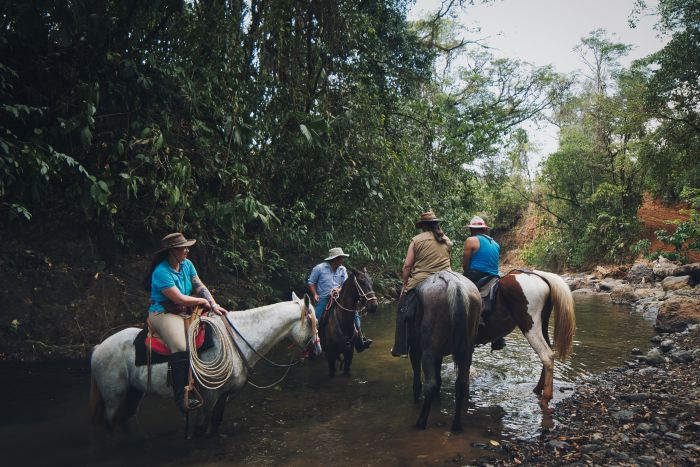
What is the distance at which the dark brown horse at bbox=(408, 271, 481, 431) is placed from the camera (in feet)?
16.4

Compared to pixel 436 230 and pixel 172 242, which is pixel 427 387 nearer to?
pixel 436 230

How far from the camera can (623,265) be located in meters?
24.0

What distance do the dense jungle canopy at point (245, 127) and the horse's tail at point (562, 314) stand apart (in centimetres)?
416

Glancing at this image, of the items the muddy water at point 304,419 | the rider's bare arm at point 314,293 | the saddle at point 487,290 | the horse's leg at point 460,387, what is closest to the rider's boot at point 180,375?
the muddy water at point 304,419

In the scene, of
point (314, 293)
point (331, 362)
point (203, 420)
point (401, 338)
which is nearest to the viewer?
point (203, 420)

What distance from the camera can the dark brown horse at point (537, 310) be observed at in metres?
5.95

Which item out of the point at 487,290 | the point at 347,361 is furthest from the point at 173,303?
the point at 487,290

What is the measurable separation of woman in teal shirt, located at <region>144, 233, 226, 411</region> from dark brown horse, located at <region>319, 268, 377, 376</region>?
2.81 metres

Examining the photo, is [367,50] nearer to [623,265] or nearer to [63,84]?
[63,84]

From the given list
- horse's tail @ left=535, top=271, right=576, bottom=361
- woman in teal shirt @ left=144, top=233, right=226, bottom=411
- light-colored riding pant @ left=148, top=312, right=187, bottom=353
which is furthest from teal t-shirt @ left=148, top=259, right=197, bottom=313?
horse's tail @ left=535, top=271, right=576, bottom=361

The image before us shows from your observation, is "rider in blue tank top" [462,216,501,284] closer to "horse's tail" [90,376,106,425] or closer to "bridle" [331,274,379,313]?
"bridle" [331,274,379,313]

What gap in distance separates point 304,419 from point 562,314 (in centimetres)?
377

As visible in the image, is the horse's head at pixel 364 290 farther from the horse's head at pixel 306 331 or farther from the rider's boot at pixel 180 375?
the rider's boot at pixel 180 375

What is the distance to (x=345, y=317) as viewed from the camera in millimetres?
7145
